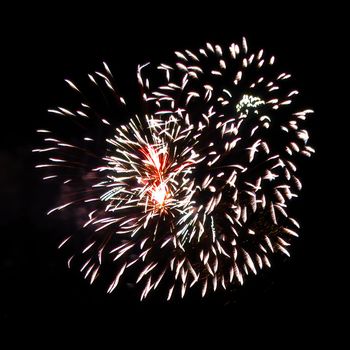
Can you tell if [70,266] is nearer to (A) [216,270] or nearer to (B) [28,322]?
(B) [28,322]

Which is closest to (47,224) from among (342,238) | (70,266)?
(70,266)

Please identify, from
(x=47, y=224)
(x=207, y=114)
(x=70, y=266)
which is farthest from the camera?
(x=47, y=224)

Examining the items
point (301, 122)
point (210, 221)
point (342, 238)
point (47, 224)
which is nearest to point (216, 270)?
point (210, 221)

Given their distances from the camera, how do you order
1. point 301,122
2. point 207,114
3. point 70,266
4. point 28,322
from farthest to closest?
point 301,122 < point 70,266 < point 28,322 < point 207,114

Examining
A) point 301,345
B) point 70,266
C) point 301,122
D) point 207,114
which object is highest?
point 301,122

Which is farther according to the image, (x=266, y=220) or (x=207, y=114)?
(x=266, y=220)

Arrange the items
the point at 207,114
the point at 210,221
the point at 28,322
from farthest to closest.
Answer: the point at 28,322 → the point at 207,114 → the point at 210,221

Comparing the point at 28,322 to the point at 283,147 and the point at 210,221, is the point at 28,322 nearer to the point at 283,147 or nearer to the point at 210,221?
the point at 210,221

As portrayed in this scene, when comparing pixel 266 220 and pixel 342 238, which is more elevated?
pixel 266 220

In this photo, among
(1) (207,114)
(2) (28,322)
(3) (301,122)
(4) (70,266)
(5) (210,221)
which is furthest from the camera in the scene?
(3) (301,122)
